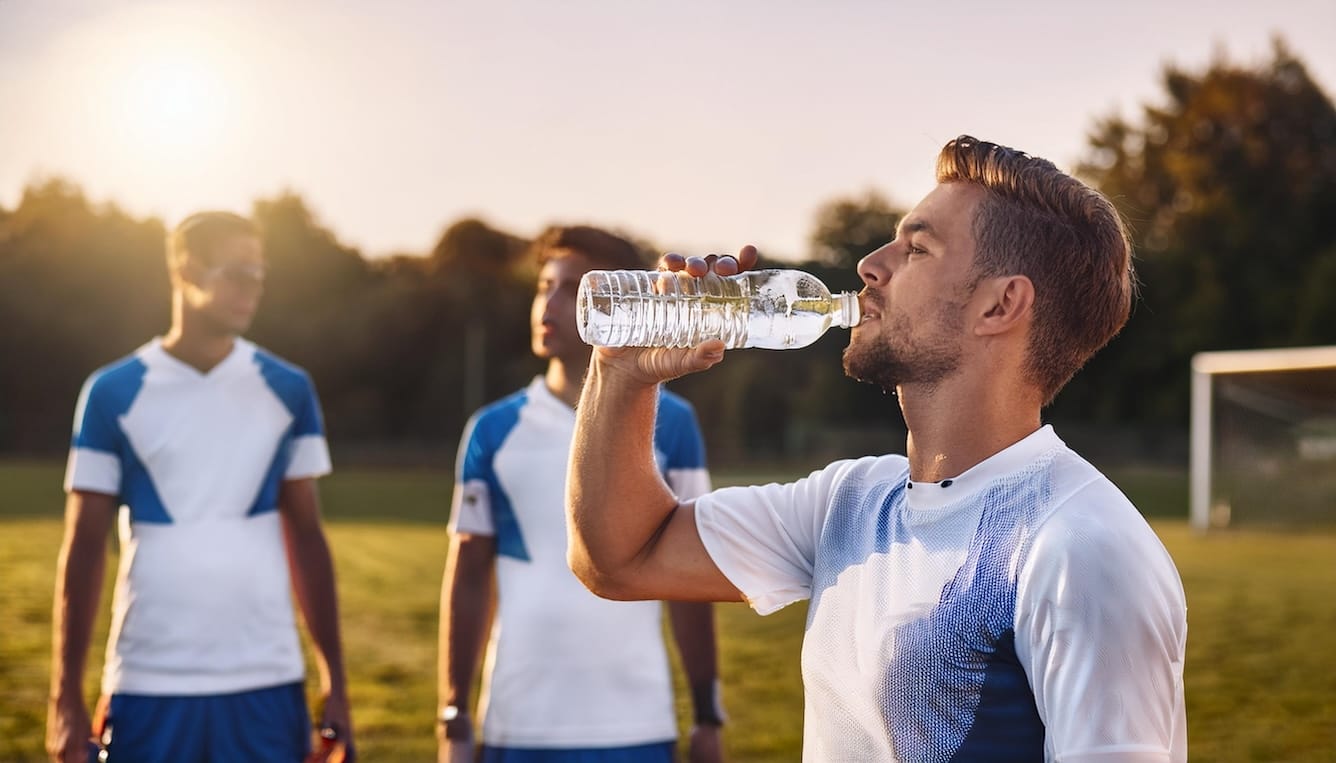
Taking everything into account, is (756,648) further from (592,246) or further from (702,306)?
(702,306)

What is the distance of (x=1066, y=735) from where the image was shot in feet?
6.28

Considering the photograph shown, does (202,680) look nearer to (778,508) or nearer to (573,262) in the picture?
(573,262)

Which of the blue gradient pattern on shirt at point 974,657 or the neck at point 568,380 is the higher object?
the neck at point 568,380

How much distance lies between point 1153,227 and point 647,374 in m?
44.3

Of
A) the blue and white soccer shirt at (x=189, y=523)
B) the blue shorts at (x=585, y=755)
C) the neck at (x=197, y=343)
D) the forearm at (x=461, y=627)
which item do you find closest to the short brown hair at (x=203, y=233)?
the neck at (x=197, y=343)

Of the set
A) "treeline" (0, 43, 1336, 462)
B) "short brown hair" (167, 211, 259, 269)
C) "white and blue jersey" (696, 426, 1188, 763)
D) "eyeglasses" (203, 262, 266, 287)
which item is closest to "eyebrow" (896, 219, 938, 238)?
"white and blue jersey" (696, 426, 1188, 763)

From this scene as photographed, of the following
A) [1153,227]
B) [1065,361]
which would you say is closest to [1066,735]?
[1065,361]

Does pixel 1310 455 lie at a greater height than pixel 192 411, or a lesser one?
lesser

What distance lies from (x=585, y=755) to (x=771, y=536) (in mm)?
1760

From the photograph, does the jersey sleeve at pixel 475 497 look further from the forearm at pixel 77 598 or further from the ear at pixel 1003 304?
the ear at pixel 1003 304

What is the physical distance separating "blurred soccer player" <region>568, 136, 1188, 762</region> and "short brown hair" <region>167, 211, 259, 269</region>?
2.34m

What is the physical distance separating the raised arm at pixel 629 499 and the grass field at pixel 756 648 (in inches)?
209

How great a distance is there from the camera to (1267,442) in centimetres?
2781

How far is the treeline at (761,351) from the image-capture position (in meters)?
40.6
